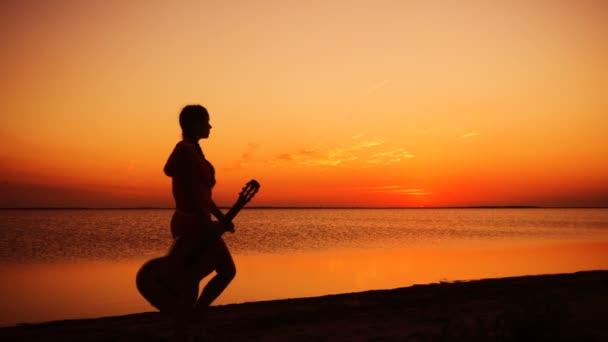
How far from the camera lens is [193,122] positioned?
14.3 feet

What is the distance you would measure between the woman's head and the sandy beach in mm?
2751

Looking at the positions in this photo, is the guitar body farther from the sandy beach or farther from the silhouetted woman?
the sandy beach

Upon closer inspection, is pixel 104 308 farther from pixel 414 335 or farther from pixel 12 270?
pixel 12 270

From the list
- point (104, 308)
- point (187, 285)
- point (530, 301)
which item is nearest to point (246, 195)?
point (187, 285)

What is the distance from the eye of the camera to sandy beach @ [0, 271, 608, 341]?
5129 mm

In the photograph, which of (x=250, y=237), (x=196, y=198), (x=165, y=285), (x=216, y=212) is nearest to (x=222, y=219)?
(x=216, y=212)

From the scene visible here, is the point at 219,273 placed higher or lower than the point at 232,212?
lower

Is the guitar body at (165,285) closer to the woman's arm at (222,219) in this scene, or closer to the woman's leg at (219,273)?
the woman's leg at (219,273)

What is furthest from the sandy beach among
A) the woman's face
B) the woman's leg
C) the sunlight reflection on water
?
the sunlight reflection on water

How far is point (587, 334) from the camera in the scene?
5.45 meters

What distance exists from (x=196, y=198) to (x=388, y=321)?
3900 mm

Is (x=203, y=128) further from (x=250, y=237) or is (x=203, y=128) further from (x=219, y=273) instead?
(x=250, y=237)

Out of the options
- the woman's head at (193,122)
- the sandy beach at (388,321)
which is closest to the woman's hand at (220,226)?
the woman's head at (193,122)

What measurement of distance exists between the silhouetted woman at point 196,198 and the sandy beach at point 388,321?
174 centimetres
